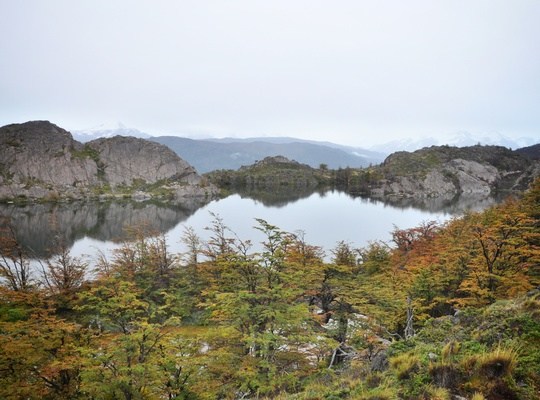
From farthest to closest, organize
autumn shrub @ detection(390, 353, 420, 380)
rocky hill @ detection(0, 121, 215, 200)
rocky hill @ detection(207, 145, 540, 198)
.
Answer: rocky hill @ detection(207, 145, 540, 198) < rocky hill @ detection(0, 121, 215, 200) < autumn shrub @ detection(390, 353, 420, 380)

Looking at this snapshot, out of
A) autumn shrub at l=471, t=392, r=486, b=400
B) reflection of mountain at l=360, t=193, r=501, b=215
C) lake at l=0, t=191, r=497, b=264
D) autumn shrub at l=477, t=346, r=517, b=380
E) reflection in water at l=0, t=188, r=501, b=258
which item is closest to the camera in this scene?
autumn shrub at l=471, t=392, r=486, b=400

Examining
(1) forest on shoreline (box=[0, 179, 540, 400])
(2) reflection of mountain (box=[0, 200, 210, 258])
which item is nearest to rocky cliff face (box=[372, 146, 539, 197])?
(2) reflection of mountain (box=[0, 200, 210, 258])

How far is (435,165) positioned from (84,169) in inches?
7181

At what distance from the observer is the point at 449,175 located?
181 m

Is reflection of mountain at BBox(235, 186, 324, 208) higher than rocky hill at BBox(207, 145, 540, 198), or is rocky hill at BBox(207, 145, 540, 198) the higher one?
rocky hill at BBox(207, 145, 540, 198)

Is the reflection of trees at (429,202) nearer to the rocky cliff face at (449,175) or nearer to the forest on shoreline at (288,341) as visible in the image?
the rocky cliff face at (449,175)

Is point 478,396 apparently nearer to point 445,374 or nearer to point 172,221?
point 445,374

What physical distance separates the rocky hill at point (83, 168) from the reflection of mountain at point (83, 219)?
65.8 feet

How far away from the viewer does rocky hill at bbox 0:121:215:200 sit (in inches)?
5167

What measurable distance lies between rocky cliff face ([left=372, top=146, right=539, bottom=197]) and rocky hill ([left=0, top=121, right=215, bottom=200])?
98.5 meters

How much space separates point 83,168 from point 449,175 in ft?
610

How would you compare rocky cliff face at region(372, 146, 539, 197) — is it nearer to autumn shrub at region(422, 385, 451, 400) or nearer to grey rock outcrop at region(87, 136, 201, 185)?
grey rock outcrop at region(87, 136, 201, 185)

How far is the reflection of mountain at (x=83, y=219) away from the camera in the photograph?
65.4 m

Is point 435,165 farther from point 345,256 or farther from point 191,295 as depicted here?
point 191,295
